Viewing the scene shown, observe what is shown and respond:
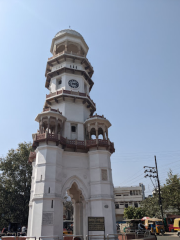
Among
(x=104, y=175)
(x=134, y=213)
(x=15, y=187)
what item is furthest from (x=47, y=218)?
(x=134, y=213)

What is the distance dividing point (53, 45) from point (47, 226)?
94.2 ft

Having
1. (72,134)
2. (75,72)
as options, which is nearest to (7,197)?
(72,134)

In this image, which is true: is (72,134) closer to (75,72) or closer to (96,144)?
(96,144)

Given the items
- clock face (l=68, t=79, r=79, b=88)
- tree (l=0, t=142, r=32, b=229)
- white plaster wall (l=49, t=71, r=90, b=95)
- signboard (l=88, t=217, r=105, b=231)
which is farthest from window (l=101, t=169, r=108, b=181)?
tree (l=0, t=142, r=32, b=229)

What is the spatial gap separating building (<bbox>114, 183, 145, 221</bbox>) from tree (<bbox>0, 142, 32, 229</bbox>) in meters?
40.1

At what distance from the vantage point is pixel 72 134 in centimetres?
2831

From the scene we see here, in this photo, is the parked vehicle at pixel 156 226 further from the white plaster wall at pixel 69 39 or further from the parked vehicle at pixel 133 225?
the white plaster wall at pixel 69 39

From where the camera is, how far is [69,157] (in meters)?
26.1

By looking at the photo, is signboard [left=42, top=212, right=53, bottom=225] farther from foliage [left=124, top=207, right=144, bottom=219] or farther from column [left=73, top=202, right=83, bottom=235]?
foliage [left=124, top=207, right=144, bottom=219]

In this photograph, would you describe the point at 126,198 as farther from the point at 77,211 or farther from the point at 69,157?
the point at 69,157

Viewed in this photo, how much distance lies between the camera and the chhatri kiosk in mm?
21797

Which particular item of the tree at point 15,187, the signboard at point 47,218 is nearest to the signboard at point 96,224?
the signboard at point 47,218

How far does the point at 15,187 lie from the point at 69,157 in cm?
1685

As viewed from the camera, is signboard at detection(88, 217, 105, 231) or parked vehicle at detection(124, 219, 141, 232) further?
parked vehicle at detection(124, 219, 141, 232)
